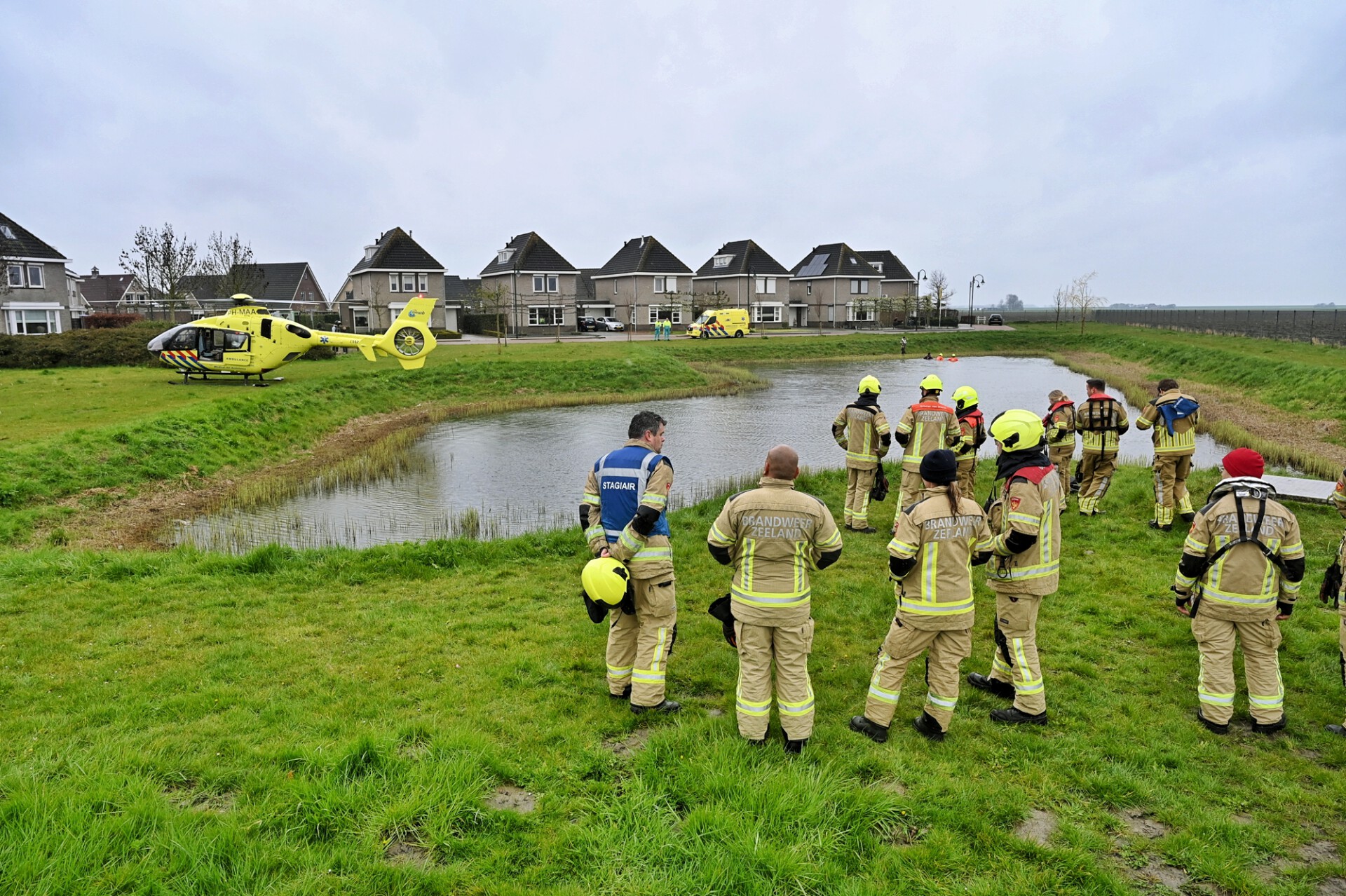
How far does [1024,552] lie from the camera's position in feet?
20.1

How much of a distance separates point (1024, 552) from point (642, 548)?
10.0 ft

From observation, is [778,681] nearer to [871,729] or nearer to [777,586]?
[777,586]

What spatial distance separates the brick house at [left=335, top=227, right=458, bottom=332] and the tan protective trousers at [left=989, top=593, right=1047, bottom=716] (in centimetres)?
5645

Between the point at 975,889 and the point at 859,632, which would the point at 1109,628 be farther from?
the point at 975,889

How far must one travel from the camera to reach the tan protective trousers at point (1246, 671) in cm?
594

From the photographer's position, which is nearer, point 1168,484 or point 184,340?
point 1168,484

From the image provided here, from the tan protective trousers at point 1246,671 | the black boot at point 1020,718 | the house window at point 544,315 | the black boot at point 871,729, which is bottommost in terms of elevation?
the black boot at point 1020,718

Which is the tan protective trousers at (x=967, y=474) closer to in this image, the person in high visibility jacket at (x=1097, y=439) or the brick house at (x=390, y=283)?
the person in high visibility jacket at (x=1097, y=439)

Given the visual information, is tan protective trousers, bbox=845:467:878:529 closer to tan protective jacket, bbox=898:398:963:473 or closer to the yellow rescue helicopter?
tan protective jacket, bbox=898:398:963:473

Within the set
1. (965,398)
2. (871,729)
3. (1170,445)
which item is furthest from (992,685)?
(1170,445)

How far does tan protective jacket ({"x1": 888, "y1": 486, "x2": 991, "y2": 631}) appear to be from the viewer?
560cm

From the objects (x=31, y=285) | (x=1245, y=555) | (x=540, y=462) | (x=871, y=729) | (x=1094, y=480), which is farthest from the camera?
(x=31, y=285)

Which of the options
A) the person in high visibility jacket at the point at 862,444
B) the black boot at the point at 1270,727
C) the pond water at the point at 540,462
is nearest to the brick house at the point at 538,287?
the pond water at the point at 540,462

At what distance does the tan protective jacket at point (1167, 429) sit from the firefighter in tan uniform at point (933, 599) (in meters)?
7.06
